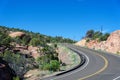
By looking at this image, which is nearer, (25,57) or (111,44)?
(25,57)

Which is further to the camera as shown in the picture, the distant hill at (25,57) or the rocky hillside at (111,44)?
the rocky hillside at (111,44)

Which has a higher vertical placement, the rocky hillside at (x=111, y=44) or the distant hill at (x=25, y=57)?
the rocky hillside at (x=111, y=44)

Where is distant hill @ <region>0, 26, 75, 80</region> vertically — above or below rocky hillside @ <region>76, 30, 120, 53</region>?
below

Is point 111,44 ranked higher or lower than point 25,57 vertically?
higher

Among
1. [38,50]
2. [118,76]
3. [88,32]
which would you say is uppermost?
[88,32]

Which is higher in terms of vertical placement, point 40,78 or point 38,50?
point 38,50

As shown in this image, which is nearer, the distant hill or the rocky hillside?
the distant hill

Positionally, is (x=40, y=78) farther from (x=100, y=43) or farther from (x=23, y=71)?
(x=100, y=43)

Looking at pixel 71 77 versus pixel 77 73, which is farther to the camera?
pixel 77 73

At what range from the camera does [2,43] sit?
50.0 m

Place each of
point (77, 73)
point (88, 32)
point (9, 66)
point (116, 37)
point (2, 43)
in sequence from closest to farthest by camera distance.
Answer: point (77, 73) → point (9, 66) → point (2, 43) → point (116, 37) → point (88, 32)

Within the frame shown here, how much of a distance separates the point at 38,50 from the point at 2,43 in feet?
20.2

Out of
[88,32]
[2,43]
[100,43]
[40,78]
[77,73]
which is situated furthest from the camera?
[88,32]

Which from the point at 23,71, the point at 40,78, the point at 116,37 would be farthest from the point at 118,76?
the point at 116,37
